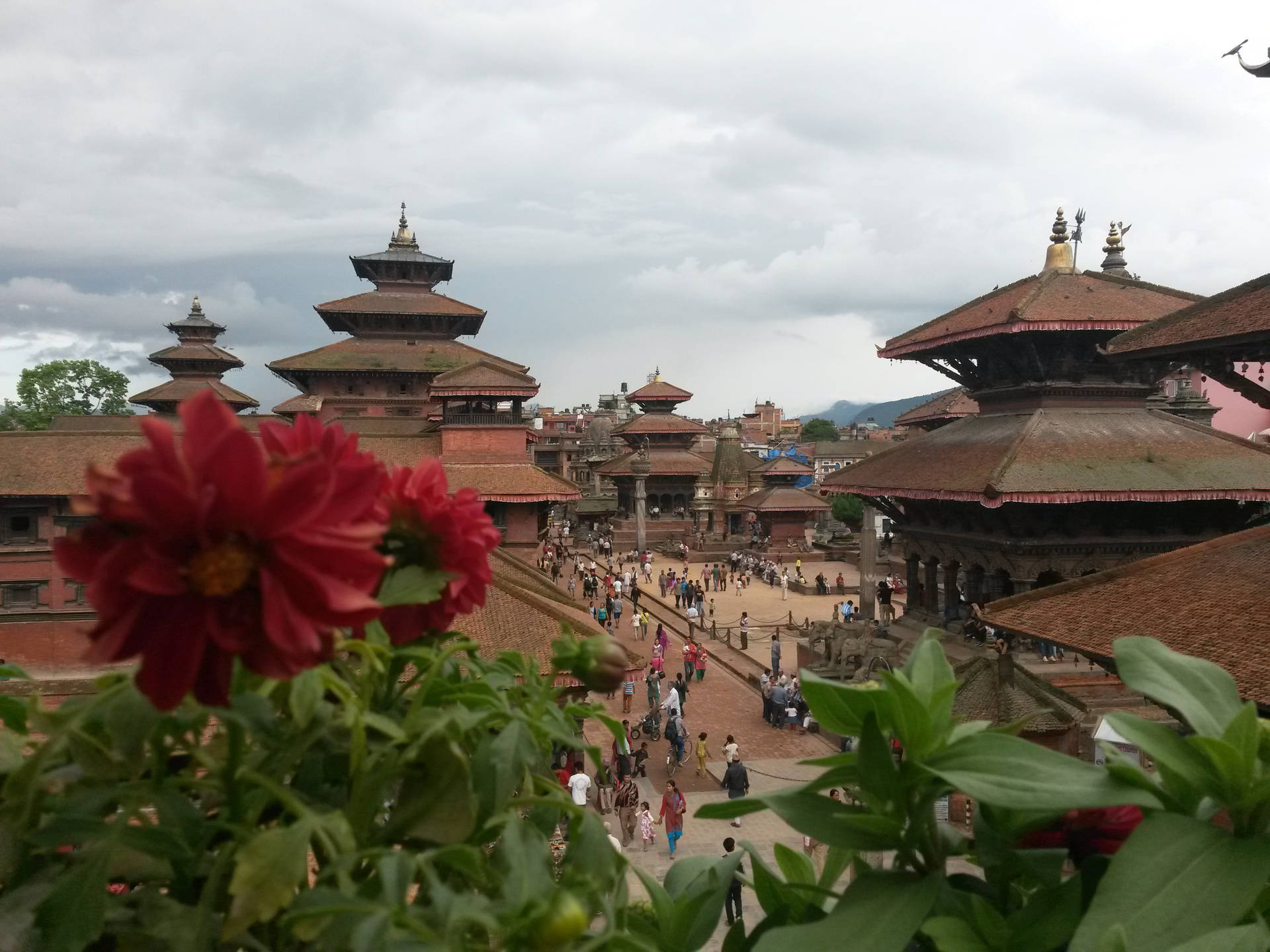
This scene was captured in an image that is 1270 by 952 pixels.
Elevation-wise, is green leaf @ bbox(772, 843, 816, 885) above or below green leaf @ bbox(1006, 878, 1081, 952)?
below

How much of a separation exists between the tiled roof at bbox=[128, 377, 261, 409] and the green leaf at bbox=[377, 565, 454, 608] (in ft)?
125

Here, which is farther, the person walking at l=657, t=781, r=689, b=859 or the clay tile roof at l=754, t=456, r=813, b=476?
the clay tile roof at l=754, t=456, r=813, b=476

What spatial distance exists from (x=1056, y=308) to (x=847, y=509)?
122ft

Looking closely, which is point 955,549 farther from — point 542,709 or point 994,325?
point 542,709

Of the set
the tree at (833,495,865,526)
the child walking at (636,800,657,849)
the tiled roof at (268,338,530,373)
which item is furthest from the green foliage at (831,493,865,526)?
the child walking at (636,800,657,849)

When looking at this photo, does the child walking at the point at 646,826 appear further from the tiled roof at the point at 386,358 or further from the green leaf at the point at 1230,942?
the tiled roof at the point at 386,358

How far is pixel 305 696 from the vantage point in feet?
3.34

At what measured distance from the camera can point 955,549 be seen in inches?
758

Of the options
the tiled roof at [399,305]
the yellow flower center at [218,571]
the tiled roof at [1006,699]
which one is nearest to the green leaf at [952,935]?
the yellow flower center at [218,571]

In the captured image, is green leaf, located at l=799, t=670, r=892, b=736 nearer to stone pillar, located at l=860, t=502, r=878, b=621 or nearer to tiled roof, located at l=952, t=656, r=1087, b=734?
tiled roof, located at l=952, t=656, r=1087, b=734

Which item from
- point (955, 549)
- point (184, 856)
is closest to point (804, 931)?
point (184, 856)

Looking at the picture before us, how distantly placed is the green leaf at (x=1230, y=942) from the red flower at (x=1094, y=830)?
32cm

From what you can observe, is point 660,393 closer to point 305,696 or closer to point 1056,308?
point 1056,308

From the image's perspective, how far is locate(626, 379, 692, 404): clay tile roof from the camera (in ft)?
173
